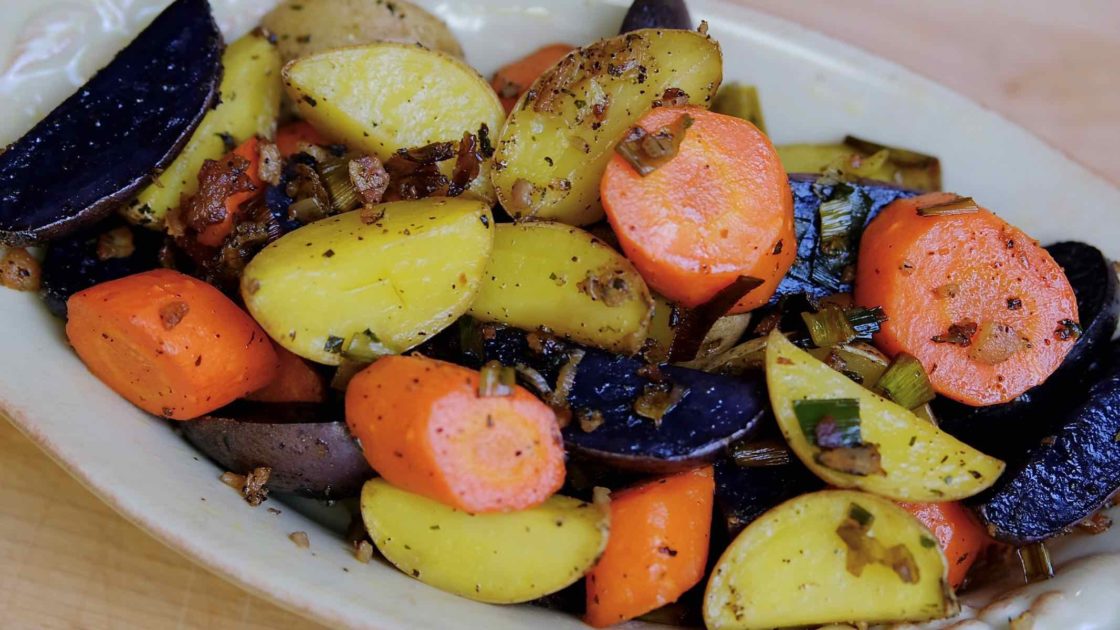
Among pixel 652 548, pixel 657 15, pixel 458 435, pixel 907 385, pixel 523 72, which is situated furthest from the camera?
pixel 523 72

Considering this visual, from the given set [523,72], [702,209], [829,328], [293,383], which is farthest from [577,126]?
[293,383]

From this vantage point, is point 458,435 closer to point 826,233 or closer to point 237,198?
point 237,198

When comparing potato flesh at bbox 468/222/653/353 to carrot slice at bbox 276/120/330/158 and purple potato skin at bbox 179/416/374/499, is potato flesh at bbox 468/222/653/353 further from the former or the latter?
A: carrot slice at bbox 276/120/330/158

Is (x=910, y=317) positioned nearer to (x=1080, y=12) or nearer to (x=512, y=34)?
(x=512, y=34)

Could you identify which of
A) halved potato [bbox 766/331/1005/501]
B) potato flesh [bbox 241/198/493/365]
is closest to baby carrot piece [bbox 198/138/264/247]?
potato flesh [bbox 241/198/493/365]

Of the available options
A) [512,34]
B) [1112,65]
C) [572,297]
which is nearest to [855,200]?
[572,297]

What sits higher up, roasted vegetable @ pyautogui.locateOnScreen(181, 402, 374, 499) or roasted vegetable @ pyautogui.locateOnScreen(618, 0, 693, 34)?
roasted vegetable @ pyautogui.locateOnScreen(618, 0, 693, 34)
